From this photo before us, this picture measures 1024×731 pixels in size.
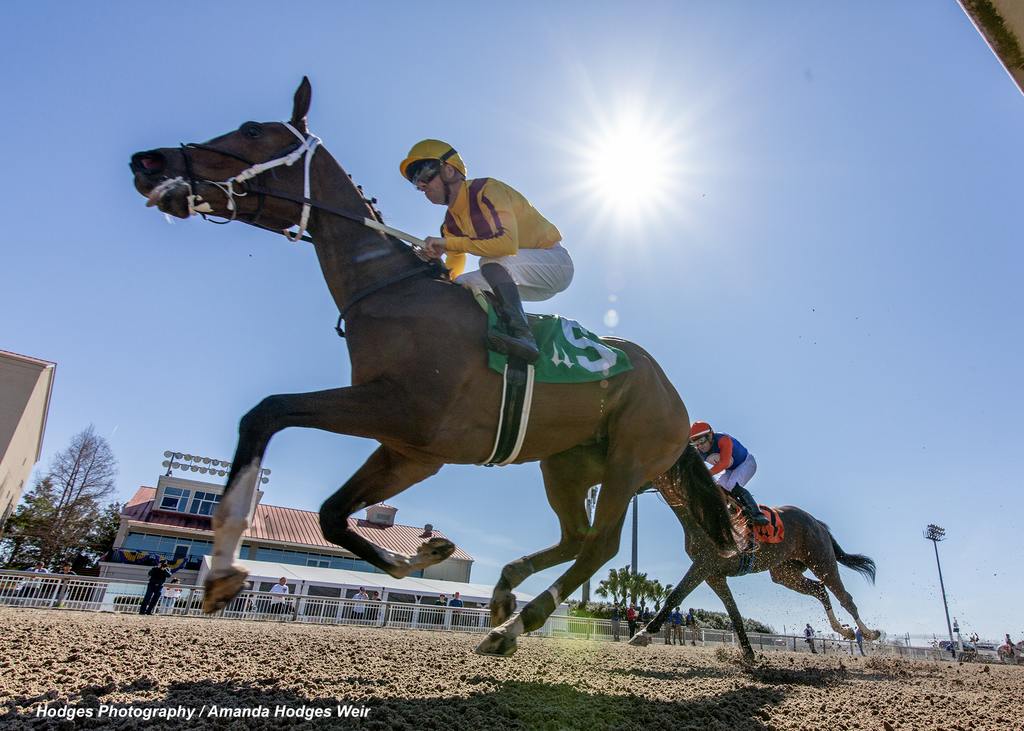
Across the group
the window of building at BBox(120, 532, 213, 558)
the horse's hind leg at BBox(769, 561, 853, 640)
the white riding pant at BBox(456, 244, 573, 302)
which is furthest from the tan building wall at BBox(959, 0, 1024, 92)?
the window of building at BBox(120, 532, 213, 558)

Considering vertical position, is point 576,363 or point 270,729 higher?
point 576,363

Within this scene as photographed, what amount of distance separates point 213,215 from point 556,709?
12.7 ft

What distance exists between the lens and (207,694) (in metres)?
3.17

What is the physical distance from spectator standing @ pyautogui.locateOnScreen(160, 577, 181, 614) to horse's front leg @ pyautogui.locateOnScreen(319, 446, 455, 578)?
14082mm

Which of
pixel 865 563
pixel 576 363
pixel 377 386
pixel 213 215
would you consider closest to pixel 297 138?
pixel 213 215

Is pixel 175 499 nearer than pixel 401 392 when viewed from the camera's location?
No

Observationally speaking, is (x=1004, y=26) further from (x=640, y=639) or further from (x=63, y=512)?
(x=63, y=512)

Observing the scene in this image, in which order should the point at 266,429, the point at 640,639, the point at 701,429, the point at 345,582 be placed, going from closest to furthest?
the point at 266,429 → the point at 701,429 → the point at 640,639 → the point at 345,582

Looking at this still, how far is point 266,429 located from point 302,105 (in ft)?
8.84

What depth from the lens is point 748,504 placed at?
940cm

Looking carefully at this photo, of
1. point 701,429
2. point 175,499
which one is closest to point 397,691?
point 701,429

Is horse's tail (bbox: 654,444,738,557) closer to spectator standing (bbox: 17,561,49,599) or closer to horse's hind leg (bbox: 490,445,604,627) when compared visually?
horse's hind leg (bbox: 490,445,604,627)

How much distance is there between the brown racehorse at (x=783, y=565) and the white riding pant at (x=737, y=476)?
1.55 feet

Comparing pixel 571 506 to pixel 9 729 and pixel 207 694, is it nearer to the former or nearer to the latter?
pixel 207 694
